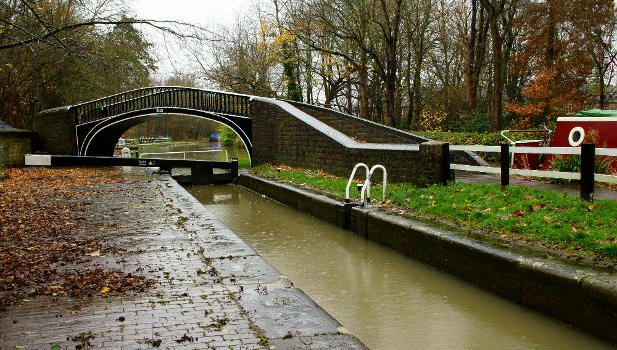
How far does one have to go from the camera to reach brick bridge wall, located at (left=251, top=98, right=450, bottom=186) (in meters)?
8.89

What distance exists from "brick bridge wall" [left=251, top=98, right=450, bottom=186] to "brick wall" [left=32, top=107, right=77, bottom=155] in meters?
10.1

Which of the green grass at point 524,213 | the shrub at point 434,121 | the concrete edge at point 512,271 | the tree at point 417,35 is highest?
the tree at point 417,35

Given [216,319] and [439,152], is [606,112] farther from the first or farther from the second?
[216,319]

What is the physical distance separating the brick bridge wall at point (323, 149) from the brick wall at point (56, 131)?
10.1m

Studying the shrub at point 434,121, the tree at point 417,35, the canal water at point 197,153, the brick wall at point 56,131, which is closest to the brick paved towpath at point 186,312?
the canal water at point 197,153

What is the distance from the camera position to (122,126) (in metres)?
25.0

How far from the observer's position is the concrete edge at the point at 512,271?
4164 millimetres

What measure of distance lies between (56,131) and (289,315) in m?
23.8

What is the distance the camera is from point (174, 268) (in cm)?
484

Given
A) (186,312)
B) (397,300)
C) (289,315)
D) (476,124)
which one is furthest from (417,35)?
(186,312)

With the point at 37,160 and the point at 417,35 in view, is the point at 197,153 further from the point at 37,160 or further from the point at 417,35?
the point at 417,35

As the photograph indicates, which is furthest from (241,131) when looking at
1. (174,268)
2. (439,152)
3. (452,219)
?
(174,268)

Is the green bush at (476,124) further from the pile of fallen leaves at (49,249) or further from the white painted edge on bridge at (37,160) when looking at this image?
the white painted edge on bridge at (37,160)

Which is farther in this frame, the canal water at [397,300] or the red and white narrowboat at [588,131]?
the red and white narrowboat at [588,131]
